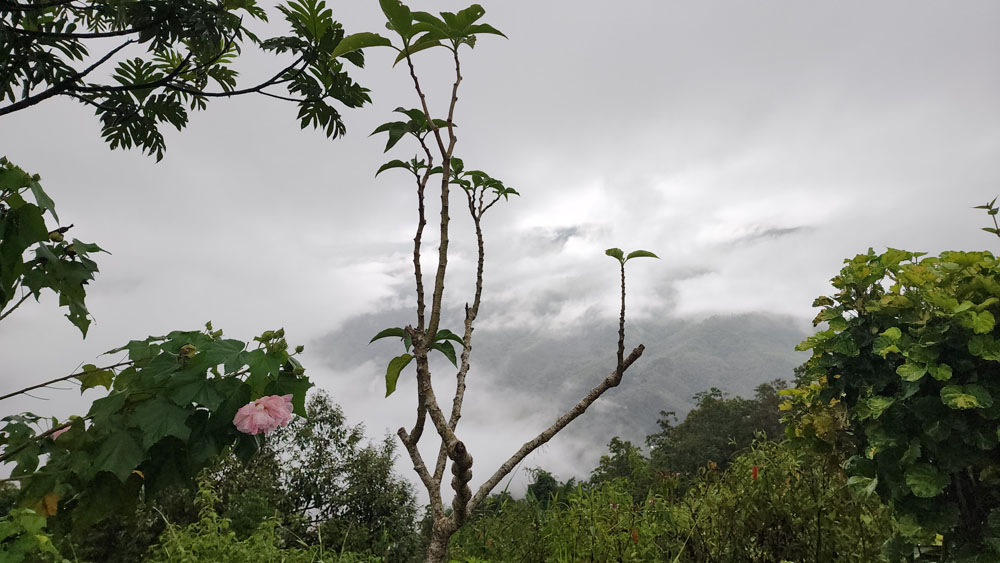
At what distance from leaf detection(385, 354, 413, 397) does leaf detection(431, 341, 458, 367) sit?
6 cm

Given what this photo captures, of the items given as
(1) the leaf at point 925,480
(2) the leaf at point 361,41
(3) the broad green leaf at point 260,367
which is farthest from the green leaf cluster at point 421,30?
(1) the leaf at point 925,480

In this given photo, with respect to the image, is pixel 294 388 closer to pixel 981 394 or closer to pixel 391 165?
pixel 391 165

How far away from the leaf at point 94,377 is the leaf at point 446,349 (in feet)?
3.99

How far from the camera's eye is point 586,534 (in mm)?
2814

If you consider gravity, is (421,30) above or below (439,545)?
above

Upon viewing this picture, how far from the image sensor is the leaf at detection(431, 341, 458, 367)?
41.1 inches

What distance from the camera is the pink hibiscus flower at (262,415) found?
1.36 meters

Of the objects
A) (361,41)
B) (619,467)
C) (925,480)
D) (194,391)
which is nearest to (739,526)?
(925,480)

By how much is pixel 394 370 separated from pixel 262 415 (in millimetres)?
548

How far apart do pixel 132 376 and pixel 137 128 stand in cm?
273

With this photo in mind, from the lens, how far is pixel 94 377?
1.64 m

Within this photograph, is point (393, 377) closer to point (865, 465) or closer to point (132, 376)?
point (132, 376)

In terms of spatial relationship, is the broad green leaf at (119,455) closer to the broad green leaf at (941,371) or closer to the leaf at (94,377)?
the leaf at (94,377)

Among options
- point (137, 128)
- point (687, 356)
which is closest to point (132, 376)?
point (137, 128)
